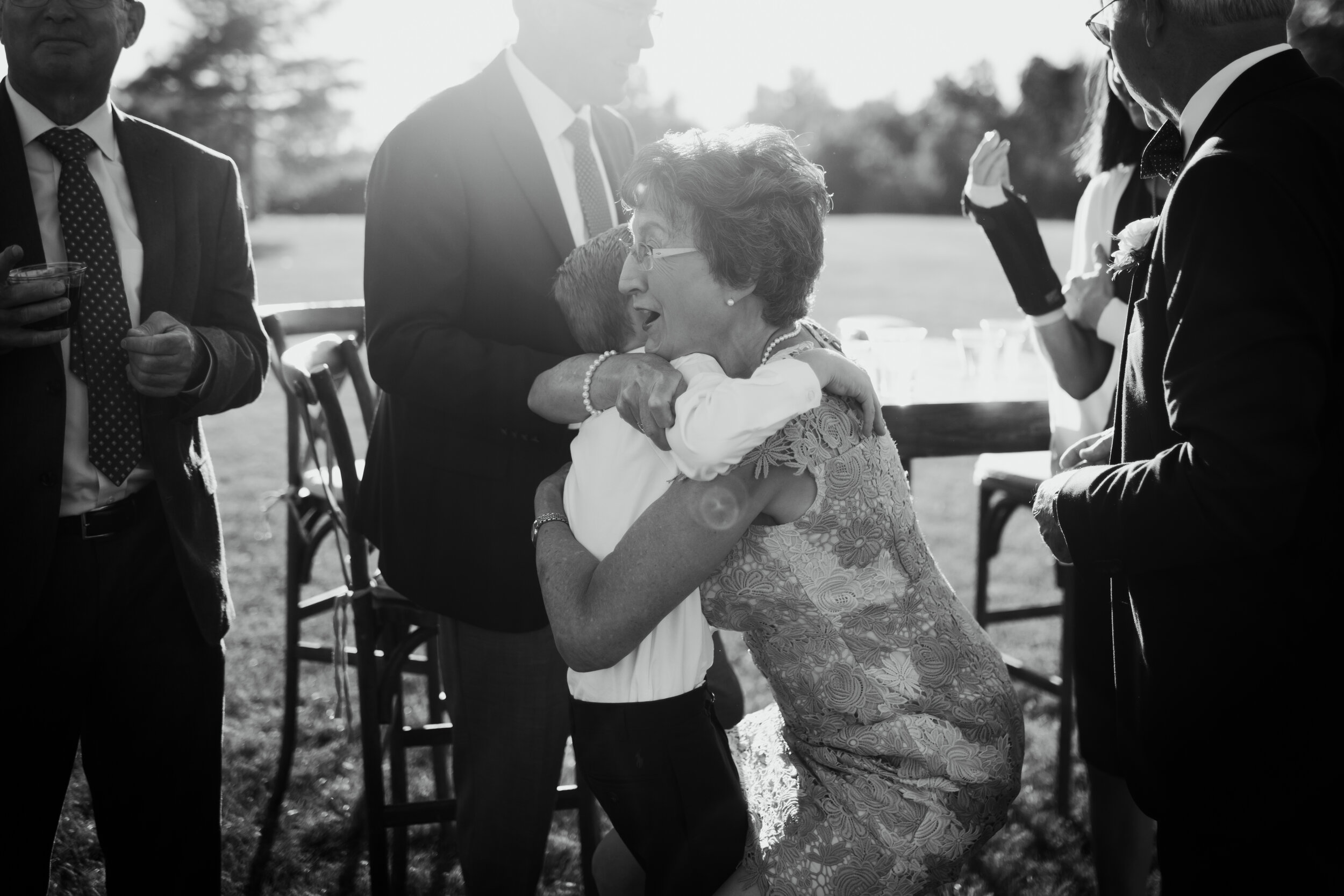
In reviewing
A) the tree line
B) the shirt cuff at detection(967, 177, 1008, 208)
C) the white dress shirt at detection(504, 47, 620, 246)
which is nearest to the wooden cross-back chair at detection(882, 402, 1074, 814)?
the shirt cuff at detection(967, 177, 1008, 208)

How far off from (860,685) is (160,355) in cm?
154

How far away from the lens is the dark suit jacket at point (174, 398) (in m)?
2.17

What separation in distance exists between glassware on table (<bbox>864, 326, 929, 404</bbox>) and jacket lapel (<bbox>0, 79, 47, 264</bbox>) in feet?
7.35

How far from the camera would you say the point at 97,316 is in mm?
2287

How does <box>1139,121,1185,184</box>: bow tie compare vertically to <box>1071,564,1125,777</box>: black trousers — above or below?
above

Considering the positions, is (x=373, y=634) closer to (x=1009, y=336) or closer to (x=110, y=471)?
(x=110, y=471)

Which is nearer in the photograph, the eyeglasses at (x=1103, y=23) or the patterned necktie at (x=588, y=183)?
the eyeglasses at (x=1103, y=23)

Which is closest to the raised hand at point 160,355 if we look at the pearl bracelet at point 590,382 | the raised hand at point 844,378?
the pearl bracelet at point 590,382

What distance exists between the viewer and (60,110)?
2.29 metres

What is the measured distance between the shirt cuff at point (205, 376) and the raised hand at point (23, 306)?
1.05ft

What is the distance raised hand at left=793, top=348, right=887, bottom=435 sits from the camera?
1799 mm

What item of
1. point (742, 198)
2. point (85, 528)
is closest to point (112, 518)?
point (85, 528)

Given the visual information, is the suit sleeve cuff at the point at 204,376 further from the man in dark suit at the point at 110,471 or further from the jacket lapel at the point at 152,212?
the jacket lapel at the point at 152,212

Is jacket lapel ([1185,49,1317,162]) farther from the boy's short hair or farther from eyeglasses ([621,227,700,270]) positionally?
the boy's short hair
